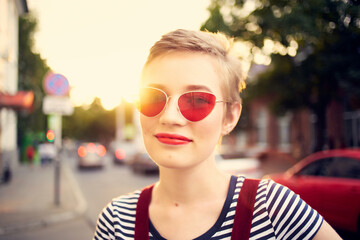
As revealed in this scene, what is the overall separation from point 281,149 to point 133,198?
23366mm

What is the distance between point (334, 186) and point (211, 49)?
4.85 metres

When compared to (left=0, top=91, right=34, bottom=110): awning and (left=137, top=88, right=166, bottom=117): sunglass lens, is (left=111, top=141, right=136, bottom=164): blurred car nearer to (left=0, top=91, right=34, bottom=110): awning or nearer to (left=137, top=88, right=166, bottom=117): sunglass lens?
(left=0, top=91, right=34, bottom=110): awning

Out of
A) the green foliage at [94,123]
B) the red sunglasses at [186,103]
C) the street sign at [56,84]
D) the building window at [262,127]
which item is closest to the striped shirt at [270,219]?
the red sunglasses at [186,103]

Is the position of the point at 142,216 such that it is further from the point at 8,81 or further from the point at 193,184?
the point at 8,81

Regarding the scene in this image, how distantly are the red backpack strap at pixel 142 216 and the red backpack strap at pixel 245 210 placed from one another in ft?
1.17

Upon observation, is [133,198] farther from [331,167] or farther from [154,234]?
[331,167]

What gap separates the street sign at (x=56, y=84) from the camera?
840cm

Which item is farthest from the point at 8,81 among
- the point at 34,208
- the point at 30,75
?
the point at 30,75

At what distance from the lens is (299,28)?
25.1ft

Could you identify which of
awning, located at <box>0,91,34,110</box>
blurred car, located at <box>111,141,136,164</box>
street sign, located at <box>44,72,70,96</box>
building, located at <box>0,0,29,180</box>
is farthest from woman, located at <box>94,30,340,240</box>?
blurred car, located at <box>111,141,136,164</box>

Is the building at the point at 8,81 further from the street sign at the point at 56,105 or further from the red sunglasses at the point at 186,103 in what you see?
the red sunglasses at the point at 186,103

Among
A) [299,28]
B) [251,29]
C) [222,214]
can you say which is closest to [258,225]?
[222,214]

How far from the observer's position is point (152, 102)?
127 centimetres

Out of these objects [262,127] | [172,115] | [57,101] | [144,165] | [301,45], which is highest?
[301,45]
